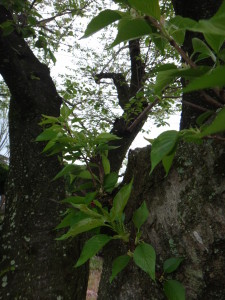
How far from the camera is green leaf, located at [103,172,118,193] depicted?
3.60 ft

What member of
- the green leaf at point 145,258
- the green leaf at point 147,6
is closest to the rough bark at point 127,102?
the green leaf at point 145,258

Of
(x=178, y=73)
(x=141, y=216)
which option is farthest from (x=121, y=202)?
(x=178, y=73)

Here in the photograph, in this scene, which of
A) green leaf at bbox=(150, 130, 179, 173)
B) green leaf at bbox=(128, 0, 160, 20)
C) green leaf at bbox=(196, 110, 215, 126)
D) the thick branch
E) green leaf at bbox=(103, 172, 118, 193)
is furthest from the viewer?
the thick branch

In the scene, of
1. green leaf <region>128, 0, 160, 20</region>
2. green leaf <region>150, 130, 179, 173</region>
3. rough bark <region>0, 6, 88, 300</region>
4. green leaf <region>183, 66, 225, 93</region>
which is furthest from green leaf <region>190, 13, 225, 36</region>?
rough bark <region>0, 6, 88, 300</region>

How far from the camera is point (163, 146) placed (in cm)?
61

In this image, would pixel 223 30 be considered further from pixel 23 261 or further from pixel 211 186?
pixel 23 261

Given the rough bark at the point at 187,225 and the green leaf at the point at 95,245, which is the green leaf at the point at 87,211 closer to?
the green leaf at the point at 95,245

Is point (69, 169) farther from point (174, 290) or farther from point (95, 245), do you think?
point (174, 290)

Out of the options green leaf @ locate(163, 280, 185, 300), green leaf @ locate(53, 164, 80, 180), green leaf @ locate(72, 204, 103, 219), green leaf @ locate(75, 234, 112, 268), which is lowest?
green leaf @ locate(163, 280, 185, 300)

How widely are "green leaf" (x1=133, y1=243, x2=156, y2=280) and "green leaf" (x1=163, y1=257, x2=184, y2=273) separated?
7.5 inches

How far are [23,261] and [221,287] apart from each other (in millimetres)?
1190

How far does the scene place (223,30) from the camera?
326 millimetres

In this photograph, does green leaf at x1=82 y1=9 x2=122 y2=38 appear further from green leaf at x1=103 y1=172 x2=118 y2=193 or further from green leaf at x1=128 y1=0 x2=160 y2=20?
green leaf at x1=103 y1=172 x2=118 y2=193

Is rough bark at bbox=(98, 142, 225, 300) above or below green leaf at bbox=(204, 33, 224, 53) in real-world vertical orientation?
below
